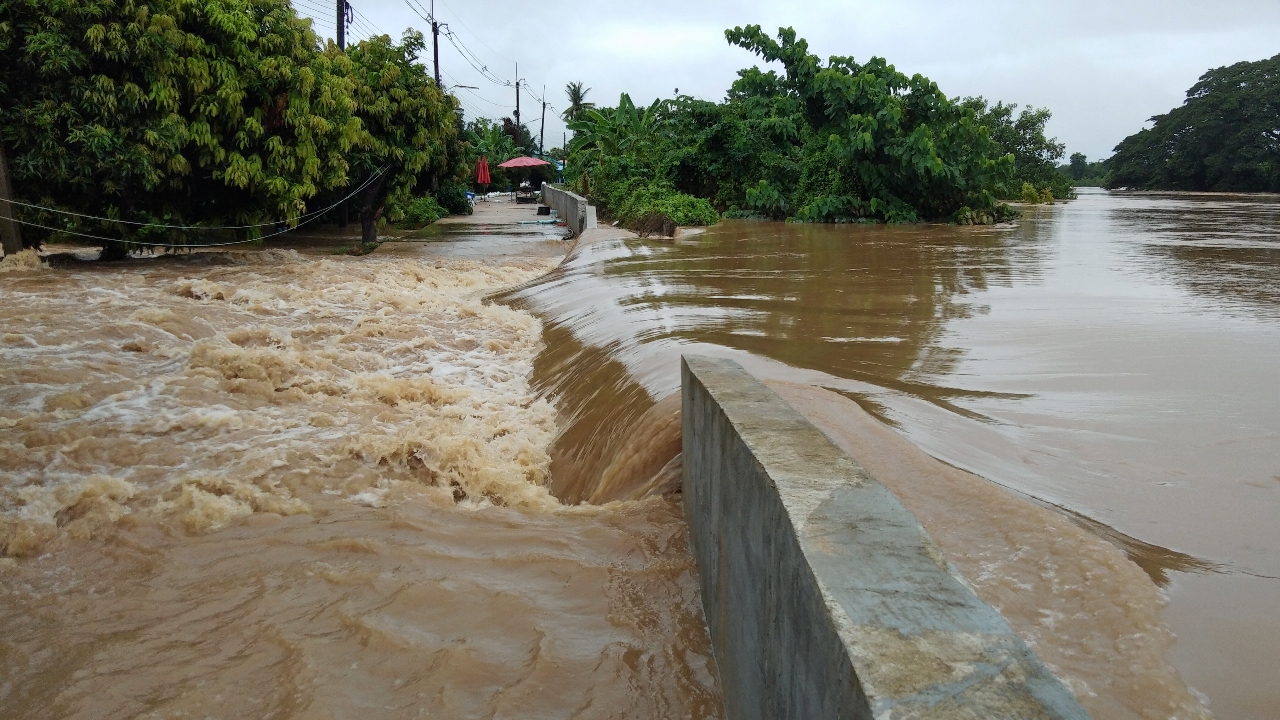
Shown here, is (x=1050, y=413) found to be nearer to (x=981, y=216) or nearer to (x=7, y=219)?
(x=7, y=219)

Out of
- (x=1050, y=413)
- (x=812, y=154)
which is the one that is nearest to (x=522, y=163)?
(x=812, y=154)

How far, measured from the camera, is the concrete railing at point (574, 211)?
23.0 metres

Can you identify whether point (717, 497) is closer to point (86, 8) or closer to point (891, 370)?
point (891, 370)

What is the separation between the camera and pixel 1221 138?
48.8 metres

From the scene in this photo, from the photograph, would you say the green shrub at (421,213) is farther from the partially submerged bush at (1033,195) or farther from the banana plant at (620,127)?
the partially submerged bush at (1033,195)

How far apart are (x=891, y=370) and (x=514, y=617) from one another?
10.6 feet

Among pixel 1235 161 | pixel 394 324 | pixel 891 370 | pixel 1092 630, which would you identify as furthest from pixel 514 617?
pixel 1235 161

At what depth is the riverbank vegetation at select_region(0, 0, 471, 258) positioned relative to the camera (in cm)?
1224

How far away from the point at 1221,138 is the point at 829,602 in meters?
58.7

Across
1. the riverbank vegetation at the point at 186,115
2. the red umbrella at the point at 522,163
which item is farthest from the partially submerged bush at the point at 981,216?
the red umbrella at the point at 522,163

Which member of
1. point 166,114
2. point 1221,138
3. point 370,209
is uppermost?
point 1221,138

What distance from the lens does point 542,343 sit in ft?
31.8

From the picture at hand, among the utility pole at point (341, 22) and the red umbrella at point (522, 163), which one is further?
the red umbrella at point (522, 163)

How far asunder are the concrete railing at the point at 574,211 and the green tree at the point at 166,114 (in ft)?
25.1
